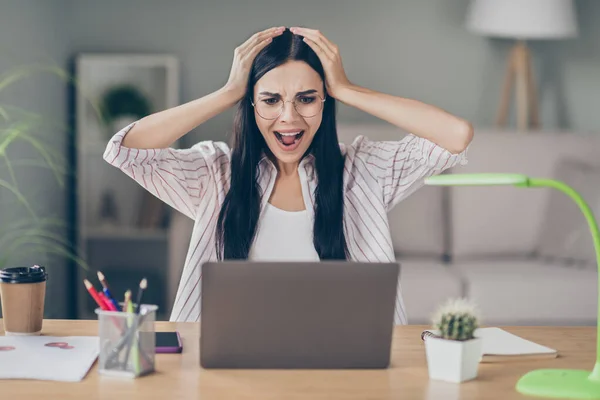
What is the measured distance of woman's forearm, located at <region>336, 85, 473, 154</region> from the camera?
73.8 inches

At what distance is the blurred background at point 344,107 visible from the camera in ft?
11.9

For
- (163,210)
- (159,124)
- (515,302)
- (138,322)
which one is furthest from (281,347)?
(163,210)

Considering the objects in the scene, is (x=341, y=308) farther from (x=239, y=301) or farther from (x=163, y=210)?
(x=163, y=210)

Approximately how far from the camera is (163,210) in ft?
13.5

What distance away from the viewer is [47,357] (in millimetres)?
1320

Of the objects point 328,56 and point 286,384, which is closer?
point 286,384

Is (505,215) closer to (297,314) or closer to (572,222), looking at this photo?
(572,222)

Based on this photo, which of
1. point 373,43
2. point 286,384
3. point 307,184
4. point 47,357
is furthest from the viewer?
point 373,43

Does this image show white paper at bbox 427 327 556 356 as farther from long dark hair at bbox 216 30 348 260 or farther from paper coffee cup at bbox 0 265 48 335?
paper coffee cup at bbox 0 265 48 335

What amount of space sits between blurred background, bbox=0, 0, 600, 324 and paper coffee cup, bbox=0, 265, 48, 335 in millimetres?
2012

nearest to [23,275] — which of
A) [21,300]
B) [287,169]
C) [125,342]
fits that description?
[21,300]

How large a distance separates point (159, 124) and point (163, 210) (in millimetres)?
2320

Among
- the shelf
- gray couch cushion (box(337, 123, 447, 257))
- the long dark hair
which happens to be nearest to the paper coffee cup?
the long dark hair

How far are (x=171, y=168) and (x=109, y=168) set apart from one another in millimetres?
2281
